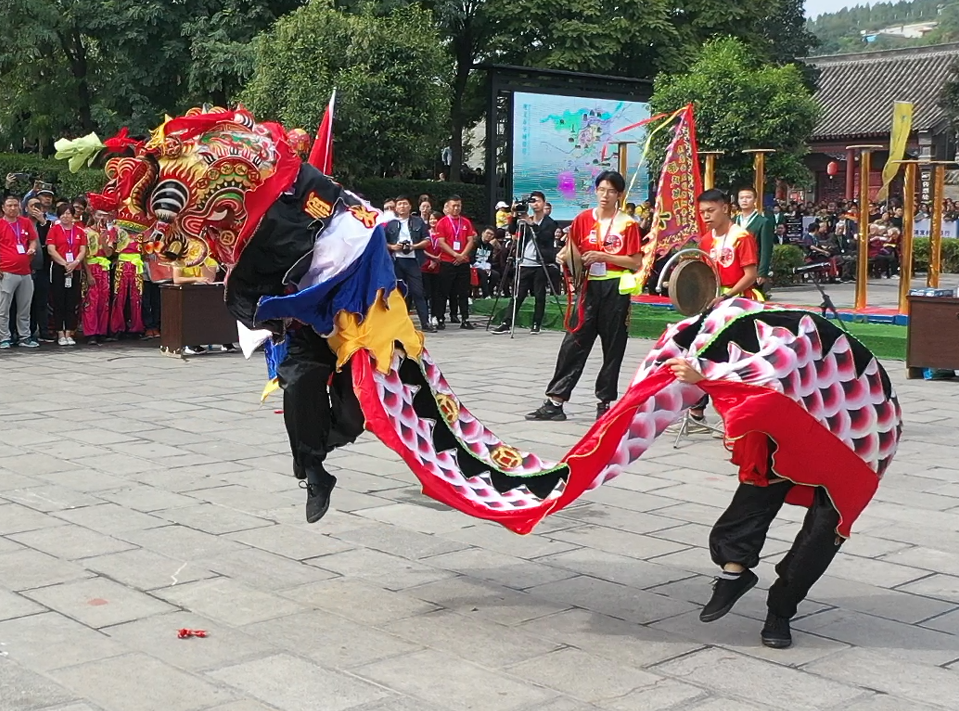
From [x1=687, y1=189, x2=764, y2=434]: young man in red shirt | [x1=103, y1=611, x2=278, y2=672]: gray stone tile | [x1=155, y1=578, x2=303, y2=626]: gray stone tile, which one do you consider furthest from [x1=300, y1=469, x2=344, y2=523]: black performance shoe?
[x1=687, y1=189, x2=764, y2=434]: young man in red shirt

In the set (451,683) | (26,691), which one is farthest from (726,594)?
(26,691)

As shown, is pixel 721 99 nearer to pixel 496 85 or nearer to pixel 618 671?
pixel 496 85

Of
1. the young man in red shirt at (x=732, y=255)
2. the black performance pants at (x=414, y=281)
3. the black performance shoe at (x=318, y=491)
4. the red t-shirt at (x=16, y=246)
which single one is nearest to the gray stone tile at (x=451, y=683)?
the black performance shoe at (x=318, y=491)

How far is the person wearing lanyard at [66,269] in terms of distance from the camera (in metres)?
12.9

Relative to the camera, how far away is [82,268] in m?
13.1

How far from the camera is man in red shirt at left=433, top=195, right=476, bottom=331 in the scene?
1494cm

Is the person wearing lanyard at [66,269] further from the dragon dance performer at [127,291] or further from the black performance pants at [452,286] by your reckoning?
the black performance pants at [452,286]

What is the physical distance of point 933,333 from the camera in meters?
10.4

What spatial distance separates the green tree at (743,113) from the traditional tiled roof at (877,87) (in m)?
19.5

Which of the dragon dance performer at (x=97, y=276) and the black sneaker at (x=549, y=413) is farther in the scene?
the dragon dance performer at (x=97, y=276)

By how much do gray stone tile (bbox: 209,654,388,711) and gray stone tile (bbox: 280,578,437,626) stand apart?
495mm

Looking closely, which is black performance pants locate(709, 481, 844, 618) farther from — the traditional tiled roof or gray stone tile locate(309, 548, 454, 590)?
the traditional tiled roof

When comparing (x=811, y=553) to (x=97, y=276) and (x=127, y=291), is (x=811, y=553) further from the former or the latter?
(x=127, y=291)

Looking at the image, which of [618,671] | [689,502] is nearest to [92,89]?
[689,502]
